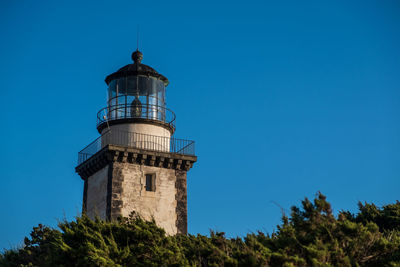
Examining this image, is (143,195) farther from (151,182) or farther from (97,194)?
(97,194)

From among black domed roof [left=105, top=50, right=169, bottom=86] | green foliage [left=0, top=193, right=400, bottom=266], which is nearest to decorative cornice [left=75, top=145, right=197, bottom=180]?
black domed roof [left=105, top=50, right=169, bottom=86]

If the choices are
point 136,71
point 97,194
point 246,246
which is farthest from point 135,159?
point 246,246

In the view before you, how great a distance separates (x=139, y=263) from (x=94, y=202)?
29.7 feet

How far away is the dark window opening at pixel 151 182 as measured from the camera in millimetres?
22845

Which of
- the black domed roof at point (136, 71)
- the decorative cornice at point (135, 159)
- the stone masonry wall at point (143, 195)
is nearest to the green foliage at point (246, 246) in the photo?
the stone masonry wall at point (143, 195)

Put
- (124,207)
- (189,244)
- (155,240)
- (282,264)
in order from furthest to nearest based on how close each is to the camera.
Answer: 1. (124,207)
2. (189,244)
3. (155,240)
4. (282,264)

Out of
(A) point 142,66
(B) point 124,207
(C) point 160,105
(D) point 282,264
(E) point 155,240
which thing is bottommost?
(D) point 282,264

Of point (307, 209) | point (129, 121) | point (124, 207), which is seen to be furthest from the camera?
point (129, 121)

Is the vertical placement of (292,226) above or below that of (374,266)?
above

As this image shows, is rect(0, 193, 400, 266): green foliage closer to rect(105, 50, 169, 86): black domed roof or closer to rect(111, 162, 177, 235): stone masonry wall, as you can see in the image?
rect(111, 162, 177, 235): stone masonry wall

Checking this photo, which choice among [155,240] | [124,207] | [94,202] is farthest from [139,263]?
[94,202]

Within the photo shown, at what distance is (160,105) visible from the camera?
24.6 meters

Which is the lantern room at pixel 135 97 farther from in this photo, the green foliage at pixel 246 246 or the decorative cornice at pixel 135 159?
the green foliage at pixel 246 246

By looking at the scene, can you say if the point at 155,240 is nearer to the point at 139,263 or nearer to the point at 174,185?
the point at 139,263
